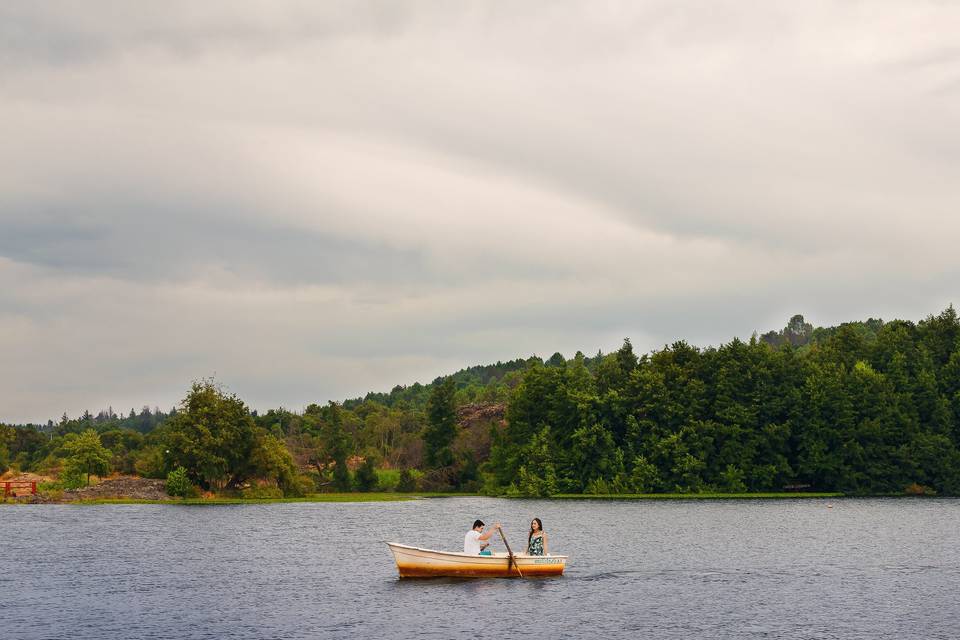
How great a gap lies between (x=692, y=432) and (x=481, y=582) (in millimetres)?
95634

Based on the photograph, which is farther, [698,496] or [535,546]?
[698,496]

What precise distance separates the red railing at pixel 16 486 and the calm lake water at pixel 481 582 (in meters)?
26.4

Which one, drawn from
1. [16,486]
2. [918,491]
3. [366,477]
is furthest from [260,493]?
[918,491]

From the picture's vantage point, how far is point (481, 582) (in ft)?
186

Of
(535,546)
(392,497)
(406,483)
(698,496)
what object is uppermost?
(406,483)

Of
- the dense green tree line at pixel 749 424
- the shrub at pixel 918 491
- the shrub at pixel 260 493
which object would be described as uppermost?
the dense green tree line at pixel 749 424

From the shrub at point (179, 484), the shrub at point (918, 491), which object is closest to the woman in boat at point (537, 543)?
the shrub at point (179, 484)

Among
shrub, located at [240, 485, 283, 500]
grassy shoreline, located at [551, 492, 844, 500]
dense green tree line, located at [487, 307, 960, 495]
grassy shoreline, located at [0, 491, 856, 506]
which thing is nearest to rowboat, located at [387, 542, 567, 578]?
grassy shoreline, located at [0, 491, 856, 506]

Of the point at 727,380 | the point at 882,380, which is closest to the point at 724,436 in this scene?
the point at 727,380

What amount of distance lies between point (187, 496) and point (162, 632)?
92.4 metres

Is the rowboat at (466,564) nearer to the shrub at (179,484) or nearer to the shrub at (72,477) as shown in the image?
the shrub at (179,484)

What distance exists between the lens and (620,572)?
60.0m

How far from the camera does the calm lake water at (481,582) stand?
4372cm

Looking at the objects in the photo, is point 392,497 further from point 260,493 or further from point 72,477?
point 72,477
